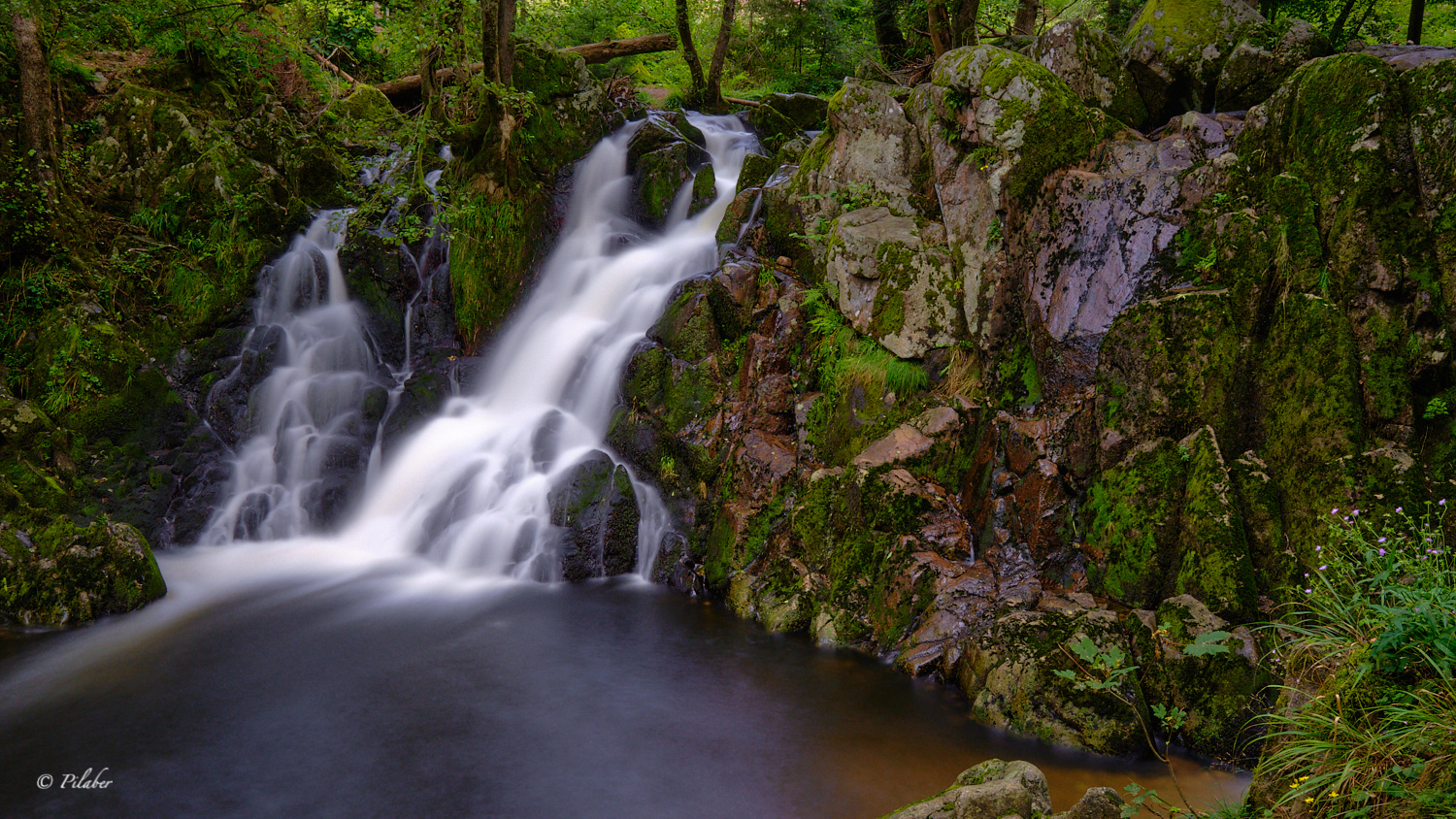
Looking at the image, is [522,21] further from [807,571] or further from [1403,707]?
[1403,707]

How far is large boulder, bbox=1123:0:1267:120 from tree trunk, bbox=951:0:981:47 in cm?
354

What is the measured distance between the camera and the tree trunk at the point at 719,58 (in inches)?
596

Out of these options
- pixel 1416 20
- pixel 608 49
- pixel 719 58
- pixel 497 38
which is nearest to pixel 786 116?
pixel 719 58

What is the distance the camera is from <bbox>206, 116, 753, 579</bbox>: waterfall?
8867 mm

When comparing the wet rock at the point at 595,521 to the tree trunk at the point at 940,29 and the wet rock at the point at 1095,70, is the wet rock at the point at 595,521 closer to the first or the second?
the wet rock at the point at 1095,70

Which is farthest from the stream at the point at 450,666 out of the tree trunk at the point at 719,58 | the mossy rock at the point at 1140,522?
the tree trunk at the point at 719,58

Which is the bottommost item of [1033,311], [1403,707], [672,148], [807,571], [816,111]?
[807,571]

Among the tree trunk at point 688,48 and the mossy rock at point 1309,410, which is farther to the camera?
the tree trunk at point 688,48

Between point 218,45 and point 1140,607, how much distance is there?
14.7 meters

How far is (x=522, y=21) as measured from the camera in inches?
551

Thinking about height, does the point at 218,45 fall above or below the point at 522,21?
below

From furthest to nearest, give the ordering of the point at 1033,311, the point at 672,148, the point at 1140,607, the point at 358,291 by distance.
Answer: the point at 672,148
the point at 358,291
the point at 1033,311
the point at 1140,607

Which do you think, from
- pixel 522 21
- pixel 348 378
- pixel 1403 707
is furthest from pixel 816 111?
pixel 1403 707

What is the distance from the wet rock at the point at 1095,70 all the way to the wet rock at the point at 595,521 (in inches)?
256
